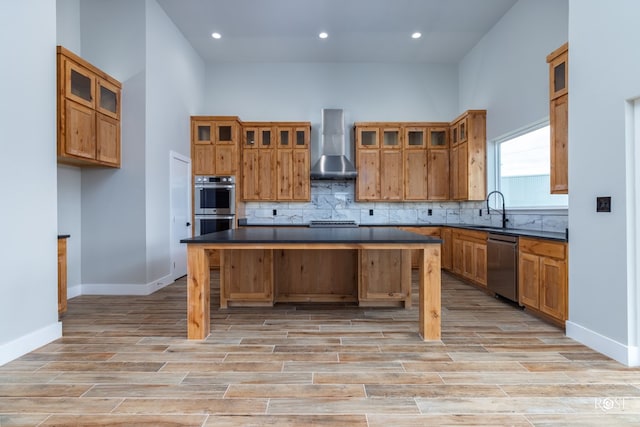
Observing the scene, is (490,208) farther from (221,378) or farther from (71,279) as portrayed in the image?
(71,279)

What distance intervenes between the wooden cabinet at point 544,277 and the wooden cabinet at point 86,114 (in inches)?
192

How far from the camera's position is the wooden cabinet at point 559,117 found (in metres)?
3.10

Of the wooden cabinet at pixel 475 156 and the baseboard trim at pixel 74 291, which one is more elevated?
the wooden cabinet at pixel 475 156

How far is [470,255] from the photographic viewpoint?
16.0 ft

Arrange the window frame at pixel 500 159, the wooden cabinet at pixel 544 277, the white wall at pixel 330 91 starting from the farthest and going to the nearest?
the white wall at pixel 330 91 → the window frame at pixel 500 159 → the wooden cabinet at pixel 544 277

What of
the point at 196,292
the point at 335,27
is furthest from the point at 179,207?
the point at 335,27

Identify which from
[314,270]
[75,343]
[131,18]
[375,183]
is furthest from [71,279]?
[375,183]

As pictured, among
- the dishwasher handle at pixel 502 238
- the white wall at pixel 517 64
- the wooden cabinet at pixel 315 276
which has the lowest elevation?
the wooden cabinet at pixel 315 276

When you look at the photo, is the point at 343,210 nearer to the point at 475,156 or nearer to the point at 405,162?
the point at 405,162

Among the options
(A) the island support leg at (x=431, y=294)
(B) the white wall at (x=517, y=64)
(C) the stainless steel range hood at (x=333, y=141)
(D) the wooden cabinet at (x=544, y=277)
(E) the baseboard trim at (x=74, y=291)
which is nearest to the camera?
(A) the island support leg at (x=431, y=294)

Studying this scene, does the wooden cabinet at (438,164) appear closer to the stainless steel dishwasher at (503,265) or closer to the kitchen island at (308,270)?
the stainless steel dishwasher at (503,265)

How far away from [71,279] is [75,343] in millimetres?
1924

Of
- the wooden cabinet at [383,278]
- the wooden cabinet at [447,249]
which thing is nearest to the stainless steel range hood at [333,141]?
the wooden cabinet at [447,249]

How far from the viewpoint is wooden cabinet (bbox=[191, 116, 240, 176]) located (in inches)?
230
